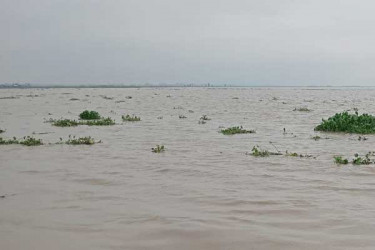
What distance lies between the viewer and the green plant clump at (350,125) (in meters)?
16.8

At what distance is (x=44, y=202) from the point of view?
263 inches

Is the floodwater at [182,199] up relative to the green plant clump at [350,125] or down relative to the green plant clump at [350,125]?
down

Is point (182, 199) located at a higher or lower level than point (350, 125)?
lower

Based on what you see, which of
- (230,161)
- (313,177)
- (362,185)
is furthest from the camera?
(230,161)

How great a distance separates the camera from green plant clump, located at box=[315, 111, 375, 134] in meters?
16.8

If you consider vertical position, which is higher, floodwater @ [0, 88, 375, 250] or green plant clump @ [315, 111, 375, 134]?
green plant clump @ [315, 111, 375, 134]

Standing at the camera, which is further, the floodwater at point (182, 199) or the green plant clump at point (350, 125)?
the green plant clump at point (350, 125)

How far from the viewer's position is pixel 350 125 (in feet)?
56.0

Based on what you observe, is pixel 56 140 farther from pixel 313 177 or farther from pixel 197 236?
pixel 197 236

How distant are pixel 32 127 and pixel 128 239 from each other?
53.7 ft

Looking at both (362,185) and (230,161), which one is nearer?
(362,185)

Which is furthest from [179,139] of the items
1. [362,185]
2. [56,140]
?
[362,185]

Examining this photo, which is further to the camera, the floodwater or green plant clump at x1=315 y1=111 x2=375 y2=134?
green plant clump at x1=315 y1=111 x2=375 y2=134

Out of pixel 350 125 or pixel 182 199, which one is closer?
pixel 182 199
